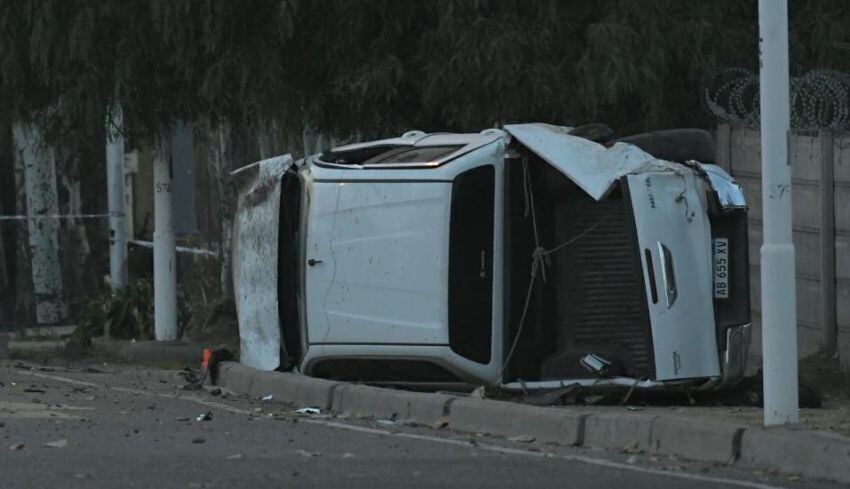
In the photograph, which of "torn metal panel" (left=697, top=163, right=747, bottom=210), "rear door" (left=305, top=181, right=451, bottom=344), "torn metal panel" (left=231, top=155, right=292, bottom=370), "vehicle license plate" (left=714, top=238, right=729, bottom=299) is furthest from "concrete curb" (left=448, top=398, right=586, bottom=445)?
"torn metal panel" (left=231, top=155, right=292, bottom=370)

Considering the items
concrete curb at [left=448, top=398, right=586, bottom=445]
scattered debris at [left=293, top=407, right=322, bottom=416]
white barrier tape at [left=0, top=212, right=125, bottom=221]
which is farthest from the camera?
white barrier tape at [left=0, top=212, right=125, bottom=221]

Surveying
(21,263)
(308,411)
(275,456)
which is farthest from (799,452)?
(21,263)

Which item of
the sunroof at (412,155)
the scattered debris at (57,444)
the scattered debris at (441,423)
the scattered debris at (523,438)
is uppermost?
the sunroof at (412,155)

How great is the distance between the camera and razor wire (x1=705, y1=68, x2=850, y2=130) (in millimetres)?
12484

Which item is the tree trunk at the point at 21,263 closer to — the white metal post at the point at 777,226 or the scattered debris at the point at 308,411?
the scattered debris at the point at 308,411

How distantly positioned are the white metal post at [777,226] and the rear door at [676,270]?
66.3 inches

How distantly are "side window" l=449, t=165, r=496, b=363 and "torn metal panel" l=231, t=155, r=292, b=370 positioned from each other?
152cm

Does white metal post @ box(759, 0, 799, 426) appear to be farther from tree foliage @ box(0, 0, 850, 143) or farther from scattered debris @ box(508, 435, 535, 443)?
tree foliage @ box(0, 0, 850, 143)

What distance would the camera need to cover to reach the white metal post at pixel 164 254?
17172 mm

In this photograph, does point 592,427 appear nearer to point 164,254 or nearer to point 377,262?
point 377,262

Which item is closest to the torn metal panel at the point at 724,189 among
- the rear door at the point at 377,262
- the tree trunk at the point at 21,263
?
the rear door at the point at 377,262

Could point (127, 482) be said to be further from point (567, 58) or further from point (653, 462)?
point (567, 58)

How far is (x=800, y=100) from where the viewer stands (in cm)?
1280

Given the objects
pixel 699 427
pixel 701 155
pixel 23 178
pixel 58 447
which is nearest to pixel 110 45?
pixel 701 155
